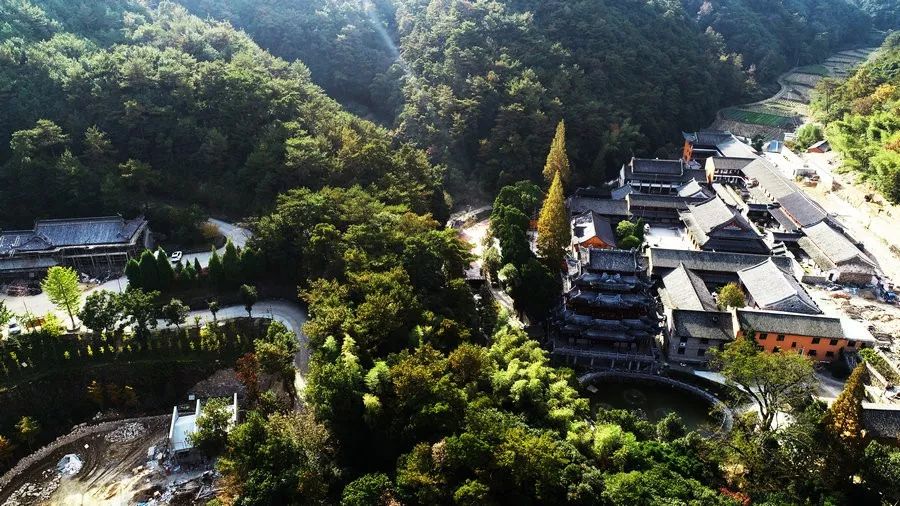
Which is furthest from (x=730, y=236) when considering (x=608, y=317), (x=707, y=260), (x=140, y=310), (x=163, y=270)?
(x=140, y=310)

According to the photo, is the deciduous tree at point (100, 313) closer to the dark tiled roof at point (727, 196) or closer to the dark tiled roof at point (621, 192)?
the dark tiled roof at point (621, 192)

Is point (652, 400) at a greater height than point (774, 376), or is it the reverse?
point (774, 376)

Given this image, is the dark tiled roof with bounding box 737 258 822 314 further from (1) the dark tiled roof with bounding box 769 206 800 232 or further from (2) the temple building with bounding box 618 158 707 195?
(2) the temple building with bounding box 618 158 707 195

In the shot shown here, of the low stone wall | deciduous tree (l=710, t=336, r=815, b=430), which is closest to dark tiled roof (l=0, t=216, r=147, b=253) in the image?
the low stone wall

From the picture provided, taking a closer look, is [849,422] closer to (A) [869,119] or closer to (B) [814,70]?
(A) [869,119]

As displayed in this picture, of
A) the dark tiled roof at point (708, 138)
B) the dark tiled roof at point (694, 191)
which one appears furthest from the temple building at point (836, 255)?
the dark tiled roof at point (708, 138)

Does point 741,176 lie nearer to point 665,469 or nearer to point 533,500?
point 665,469
